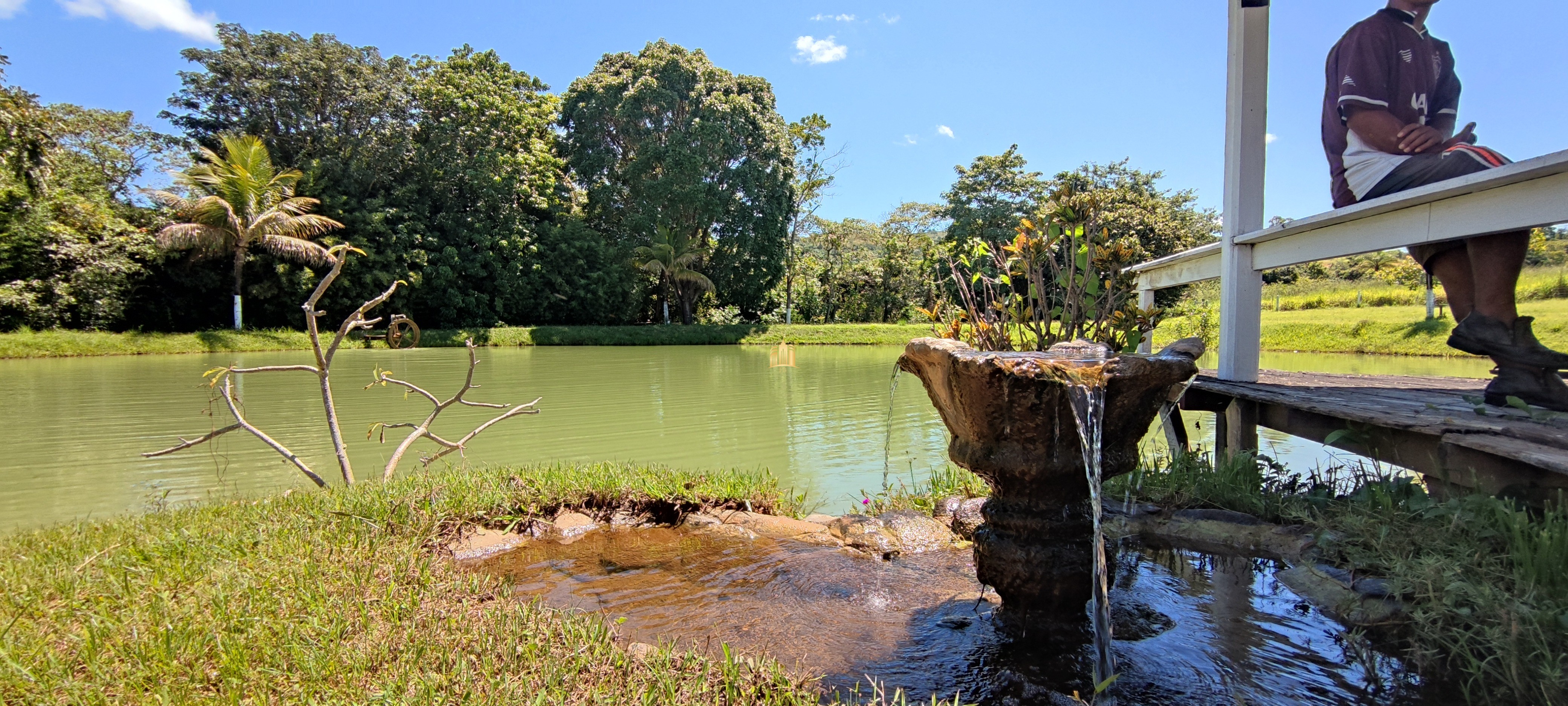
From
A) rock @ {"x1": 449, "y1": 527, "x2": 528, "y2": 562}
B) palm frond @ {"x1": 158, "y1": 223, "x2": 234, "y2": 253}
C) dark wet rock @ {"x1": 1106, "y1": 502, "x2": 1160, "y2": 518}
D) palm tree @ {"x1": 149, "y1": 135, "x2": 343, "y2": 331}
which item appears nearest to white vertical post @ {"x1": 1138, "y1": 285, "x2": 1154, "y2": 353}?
dark wet rock @ {"x1": 1106, "y1": 502, "x2": 1160, "y2": 518}

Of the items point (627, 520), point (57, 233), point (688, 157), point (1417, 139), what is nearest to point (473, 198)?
point (688, 157)

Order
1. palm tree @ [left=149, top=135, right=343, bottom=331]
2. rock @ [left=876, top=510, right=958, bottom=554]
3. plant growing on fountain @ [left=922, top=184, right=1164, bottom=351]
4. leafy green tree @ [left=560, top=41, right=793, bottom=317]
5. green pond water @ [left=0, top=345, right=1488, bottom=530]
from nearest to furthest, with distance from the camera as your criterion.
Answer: plant growing on fountain @ [left=922, top=184, right=1164, bottom=351] → rock @ [left=876, top=510, right=958, bottom=554] → green pond water @ [left=0, top=345, right=1488, bottom=530] → palm tree @ [left=149, top=135, right=343, bottom=331] → leafy green tree @ [left=560, top=41, right=793, bottom=317]

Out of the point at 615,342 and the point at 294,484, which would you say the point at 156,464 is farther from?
the point at 615,342

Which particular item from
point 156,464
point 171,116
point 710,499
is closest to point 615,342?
point 171,116

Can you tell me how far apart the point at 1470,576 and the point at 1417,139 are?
66.8 inches

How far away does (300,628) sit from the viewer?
6.88 ft

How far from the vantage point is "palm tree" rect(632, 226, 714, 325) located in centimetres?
2483

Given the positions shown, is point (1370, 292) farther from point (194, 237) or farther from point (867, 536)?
point (194, 237)

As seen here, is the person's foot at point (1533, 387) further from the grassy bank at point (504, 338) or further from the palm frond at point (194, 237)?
the palm frond at point (194, 237)

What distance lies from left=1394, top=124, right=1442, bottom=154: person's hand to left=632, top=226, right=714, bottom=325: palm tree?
75.1 ft

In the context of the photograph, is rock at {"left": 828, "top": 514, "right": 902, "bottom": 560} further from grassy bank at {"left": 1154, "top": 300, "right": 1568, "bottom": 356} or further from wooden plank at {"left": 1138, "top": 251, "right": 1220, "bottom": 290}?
grassy bank at {"left": 1154, "top": 300, "right": 1568, "bottom": 356}

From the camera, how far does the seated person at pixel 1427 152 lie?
2.54 meters

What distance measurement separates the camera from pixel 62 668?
1.82 metres

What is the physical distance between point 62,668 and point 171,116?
25.9 m
